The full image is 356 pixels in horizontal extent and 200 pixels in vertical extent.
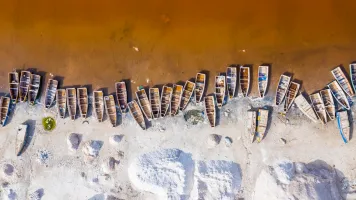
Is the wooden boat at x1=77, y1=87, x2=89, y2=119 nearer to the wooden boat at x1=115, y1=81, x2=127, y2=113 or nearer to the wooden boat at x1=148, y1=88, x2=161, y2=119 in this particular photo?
the wooden boat at x1=115, y1=81, x2=127, y2=113

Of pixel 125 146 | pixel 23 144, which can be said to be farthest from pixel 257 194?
pixel 23 144

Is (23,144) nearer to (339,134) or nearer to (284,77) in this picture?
(284,77)

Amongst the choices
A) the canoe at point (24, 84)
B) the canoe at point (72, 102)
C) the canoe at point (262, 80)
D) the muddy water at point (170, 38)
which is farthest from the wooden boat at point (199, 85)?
the canoe at point (24, 84)

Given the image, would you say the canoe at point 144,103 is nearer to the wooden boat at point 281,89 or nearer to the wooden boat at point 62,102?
the wooden boat at point 62,102

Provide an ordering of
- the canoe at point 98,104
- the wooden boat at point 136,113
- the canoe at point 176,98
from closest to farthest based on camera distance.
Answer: the canoe at point 176,98, the wooden boat at point 136,113, the canoe at point 98,104

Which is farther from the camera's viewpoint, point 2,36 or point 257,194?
point 2,36

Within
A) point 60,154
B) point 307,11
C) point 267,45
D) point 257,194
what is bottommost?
point 257,194
